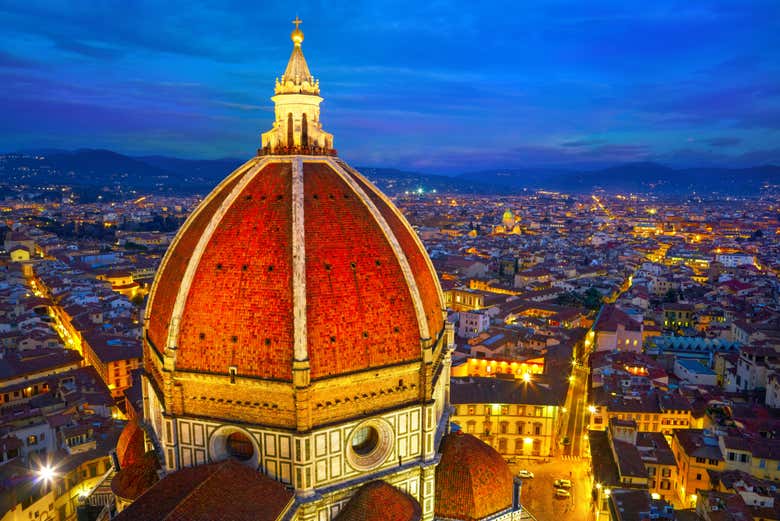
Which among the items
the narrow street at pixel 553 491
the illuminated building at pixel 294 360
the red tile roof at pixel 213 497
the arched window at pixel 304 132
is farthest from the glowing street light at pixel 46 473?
the narrow street at pixel 553 491

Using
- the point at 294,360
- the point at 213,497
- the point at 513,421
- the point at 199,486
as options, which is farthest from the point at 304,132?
the point at 513,421

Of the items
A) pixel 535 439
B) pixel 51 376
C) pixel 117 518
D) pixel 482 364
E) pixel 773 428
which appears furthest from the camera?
pixel 482 364

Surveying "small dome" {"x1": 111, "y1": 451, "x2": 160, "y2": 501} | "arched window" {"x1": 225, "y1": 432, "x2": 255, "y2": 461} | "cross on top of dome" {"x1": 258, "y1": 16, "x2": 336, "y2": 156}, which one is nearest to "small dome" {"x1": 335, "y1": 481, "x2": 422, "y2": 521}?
"arched window" {"x1": 225, "y1": 432, "x2": 255, "y2": 461}

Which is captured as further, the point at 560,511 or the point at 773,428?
the point at 773,428

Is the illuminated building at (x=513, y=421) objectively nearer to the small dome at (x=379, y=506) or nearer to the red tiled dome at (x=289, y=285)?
the small dome at (x=379, y=506)

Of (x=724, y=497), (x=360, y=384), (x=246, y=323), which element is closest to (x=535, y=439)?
(x=724, y=497)

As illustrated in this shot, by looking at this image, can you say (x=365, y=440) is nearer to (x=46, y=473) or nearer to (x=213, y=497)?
(x=213, y=497)

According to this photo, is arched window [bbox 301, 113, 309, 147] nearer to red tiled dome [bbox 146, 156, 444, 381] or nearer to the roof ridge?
red tiled dome [bbox 146, 156, 444, 381]

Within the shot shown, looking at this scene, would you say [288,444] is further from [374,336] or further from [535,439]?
[535,439]
